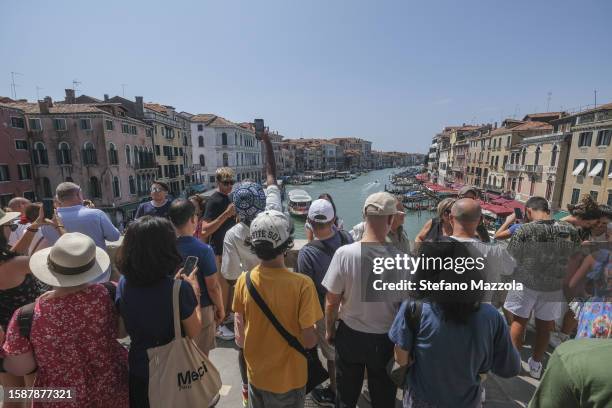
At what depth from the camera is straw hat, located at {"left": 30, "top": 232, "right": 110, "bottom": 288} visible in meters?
1.61

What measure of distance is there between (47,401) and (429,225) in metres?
3.63

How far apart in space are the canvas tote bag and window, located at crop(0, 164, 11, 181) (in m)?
31.0

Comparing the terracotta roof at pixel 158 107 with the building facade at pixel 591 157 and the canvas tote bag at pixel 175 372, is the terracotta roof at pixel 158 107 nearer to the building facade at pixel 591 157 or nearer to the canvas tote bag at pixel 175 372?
the canvas tote bag at pixel 175 372

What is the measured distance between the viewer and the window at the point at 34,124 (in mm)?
25016

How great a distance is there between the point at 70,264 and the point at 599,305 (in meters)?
3.39

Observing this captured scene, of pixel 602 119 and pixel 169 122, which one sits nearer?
pixel 602 119

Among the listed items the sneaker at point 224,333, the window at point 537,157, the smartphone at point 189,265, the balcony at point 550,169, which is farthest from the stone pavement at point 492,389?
the window at point 537,157

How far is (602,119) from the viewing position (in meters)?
22.7

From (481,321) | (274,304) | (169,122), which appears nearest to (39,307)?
(274,304)

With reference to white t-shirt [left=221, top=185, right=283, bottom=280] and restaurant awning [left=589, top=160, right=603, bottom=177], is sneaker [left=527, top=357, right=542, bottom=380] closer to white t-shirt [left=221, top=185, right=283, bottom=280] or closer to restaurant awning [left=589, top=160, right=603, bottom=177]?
white t-shirt [left=221, top=185, right=283, bottom=280]

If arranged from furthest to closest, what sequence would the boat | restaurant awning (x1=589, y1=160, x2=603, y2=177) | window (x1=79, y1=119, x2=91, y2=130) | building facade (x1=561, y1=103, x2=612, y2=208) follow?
the boat
window (x1=79, y1=119, x2=91, y2=130)
restaurant awning (x1=589, y1=160, x2=603, y2=177)
building facade (x1=561, y1=103, x2=612, y2=208)

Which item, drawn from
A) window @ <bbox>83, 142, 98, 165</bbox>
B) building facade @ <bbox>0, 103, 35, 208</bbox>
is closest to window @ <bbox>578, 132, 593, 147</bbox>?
window @ <bbox>83, 142, 98, 165</bbox>

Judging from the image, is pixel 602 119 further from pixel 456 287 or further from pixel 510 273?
pixel 456 287

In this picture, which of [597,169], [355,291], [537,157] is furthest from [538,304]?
[537,157]
